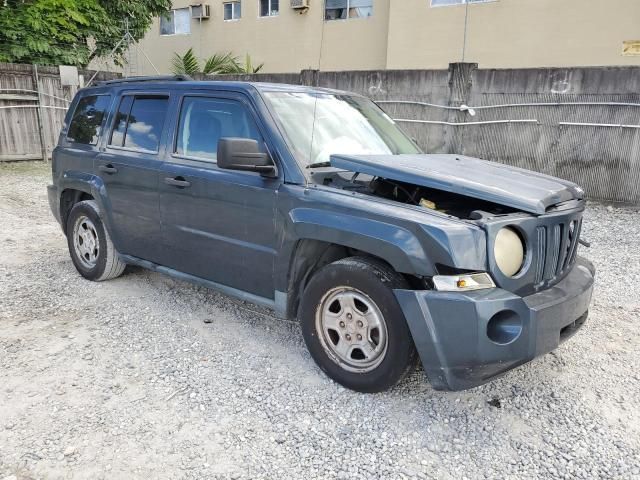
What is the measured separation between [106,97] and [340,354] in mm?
3325

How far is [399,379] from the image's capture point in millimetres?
2879

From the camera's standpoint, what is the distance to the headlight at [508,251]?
2662mm

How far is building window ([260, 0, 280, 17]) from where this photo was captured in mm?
17734

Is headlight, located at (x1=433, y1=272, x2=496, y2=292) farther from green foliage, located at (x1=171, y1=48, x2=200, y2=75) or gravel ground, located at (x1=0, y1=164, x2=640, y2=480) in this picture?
green foliage, located at (x1=171, y1=48, x2=200, y2=75)

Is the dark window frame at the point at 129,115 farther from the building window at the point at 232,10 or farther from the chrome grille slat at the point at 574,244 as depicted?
the building window at the point at 232,10

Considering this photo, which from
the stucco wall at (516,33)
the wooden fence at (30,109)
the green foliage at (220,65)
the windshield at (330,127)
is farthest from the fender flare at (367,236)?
the green foliage at (220,65)

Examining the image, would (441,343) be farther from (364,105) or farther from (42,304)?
(42,304)

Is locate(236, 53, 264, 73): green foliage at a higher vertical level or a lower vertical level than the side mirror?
higher

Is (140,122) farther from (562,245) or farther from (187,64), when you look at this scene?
(187,64)

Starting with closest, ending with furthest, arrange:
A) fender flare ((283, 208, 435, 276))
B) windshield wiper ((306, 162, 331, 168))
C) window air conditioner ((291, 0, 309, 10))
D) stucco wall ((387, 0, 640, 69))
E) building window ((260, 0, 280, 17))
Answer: fender flare ((283, 208, 435, 276)) → windshield wiper ((306, 162, 331, 168)) → stucco wall ((387, 0, 640, 69)) → window air conditioner ((291, 0, 309, 10)) → building window ((260, 0, 280, 17))

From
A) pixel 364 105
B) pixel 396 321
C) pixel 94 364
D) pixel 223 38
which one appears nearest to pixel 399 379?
pixel 396 321

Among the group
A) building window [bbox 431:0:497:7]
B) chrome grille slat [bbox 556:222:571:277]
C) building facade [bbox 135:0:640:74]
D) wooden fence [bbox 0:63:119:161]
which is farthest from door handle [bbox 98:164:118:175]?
building window [bbox 431:0:497:7]

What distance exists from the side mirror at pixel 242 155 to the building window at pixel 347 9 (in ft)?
45.3

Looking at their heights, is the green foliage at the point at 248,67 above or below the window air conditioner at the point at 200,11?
below
